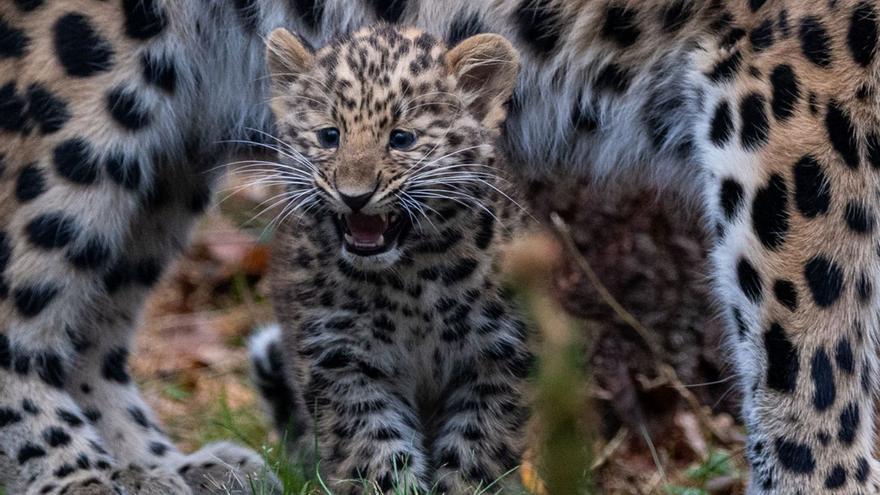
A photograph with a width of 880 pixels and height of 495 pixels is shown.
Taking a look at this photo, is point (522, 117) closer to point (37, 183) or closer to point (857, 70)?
point (857, 70)

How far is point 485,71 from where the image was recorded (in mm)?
4371

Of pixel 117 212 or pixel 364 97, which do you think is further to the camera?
pixel 117 212

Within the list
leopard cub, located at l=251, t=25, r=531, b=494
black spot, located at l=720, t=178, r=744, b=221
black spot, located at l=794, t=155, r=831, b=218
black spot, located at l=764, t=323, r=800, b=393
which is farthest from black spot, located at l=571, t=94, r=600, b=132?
black spot, located at l=764, t=323, r=800, b=393

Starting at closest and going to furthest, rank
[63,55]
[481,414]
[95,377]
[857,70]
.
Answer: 1. [857,70]
2. [481,414]
3. [63,55]
4. [95,377]

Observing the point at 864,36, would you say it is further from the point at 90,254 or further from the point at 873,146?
the point at 90,254

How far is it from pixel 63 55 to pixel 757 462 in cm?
264

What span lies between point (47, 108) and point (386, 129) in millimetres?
1420

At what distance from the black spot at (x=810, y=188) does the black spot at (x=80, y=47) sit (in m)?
2.31

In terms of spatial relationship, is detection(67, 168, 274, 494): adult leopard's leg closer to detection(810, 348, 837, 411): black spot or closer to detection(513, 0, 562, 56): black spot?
detection(513, 0, 562, 56): black spot

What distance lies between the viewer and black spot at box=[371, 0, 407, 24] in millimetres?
4910

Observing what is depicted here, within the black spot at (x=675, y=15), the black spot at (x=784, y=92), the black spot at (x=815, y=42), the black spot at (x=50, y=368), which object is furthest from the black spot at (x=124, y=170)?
the black spot at (x=815, y=42)

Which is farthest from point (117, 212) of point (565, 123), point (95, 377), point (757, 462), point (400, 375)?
point (757, 462)

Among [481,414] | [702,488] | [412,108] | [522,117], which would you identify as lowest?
[702,488]

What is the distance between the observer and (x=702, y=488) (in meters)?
5.65
